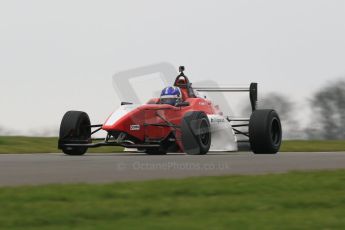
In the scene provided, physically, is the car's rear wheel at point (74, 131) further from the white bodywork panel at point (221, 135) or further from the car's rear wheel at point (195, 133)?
the white bodywork panel at point (221, 135)

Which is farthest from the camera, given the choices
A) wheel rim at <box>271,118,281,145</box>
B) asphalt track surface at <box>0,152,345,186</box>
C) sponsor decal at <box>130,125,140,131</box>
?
wheel rim at <box>271,118,281,145</box>

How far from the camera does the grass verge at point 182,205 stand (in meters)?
6.84

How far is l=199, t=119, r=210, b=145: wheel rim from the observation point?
1833 centimetres

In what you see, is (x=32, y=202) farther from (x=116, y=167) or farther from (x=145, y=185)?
(x=116, y=167)

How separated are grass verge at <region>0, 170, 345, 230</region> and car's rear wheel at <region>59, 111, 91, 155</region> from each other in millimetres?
→ 9311

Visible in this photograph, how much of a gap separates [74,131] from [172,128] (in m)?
2.47

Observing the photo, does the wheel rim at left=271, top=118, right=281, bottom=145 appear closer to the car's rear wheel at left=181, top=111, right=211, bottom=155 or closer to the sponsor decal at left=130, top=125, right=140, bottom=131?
the car's rear wheel at left=181, top=111, right=211, bottom=155

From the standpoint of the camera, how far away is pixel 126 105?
19.2 metres

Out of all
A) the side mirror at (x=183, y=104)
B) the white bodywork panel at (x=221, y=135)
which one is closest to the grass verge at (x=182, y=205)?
the side mirror at (x=183, y=104)

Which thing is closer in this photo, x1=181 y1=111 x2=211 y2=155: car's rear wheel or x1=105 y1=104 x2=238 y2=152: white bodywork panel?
x1=181 y1=111 x2=211 y2=155: car's rear wheel

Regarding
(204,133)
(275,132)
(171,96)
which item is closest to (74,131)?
(171,96)

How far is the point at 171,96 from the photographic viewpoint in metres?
20.5

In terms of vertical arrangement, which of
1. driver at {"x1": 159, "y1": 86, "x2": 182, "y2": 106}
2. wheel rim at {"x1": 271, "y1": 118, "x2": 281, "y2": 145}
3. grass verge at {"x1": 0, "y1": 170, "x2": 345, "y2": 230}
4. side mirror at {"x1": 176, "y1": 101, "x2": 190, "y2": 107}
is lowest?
wheel rim at {"x1": 271, "y1": 118, "x2": 281, "y2": 145}

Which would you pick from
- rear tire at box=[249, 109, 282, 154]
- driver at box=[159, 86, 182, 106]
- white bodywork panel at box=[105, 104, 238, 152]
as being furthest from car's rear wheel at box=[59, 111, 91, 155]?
rear tire at box=[249, 109, 282, 154]
